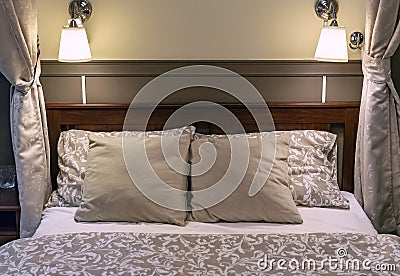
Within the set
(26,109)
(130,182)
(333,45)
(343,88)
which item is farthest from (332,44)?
(26,109)

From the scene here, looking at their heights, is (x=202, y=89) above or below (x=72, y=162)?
above

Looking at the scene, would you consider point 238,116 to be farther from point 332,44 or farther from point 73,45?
point 73,45

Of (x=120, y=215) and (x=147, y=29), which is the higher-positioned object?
(x=147, y=29)

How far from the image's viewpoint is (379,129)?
2.79 meters

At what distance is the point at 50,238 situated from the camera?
231 cm

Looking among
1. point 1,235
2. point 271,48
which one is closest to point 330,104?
point 271,48

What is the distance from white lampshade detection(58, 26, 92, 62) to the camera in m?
2.87

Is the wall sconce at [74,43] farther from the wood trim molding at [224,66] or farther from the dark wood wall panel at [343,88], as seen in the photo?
the dark wood wall panel at [343,88]

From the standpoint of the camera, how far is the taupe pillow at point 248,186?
8.46ft

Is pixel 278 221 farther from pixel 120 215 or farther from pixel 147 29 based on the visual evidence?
pixel 147 29

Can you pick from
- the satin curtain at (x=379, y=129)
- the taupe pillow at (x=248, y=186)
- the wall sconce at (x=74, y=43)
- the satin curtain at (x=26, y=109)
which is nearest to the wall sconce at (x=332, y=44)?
the satin curtain at (x=379, y=129)

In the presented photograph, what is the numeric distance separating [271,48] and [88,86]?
1.02 meters

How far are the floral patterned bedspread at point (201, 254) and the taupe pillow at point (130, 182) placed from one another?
0.25 meters

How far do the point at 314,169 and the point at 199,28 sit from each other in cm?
96
